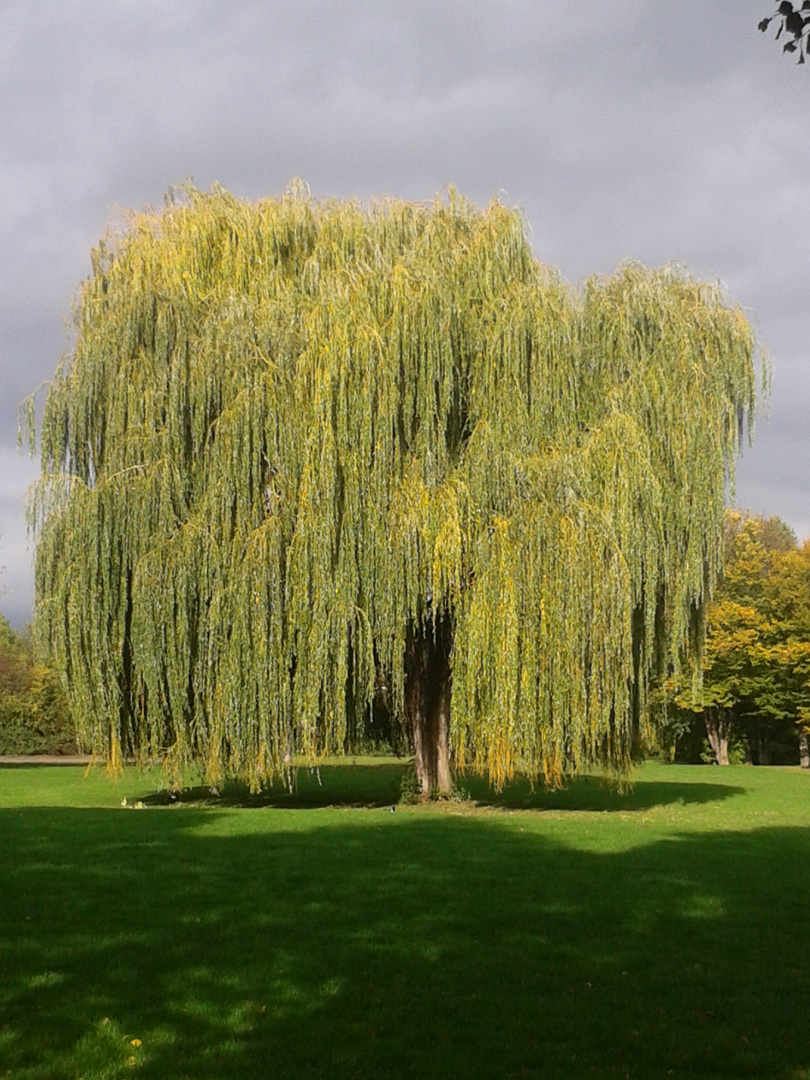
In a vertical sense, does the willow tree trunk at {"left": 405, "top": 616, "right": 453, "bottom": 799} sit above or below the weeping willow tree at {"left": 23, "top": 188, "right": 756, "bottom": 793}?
below

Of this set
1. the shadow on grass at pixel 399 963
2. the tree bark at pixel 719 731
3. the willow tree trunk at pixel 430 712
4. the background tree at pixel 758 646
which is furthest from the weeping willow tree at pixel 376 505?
the tree bark at pixel 719 731

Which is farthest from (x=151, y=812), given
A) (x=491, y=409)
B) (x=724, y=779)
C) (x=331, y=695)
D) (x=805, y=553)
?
(x=805, y=553)

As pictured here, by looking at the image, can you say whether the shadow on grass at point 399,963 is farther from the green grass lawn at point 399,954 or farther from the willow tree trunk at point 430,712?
the willow tree trunk at point 430,712

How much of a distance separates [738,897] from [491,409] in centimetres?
812

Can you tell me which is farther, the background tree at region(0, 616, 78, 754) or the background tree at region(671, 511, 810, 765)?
the background tree at region(0, 616, 78, 754)

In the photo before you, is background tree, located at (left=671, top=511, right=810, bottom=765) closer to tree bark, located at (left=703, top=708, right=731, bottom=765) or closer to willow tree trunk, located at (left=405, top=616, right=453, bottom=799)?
tree bark, located at (left=703, top=708, right=731, bottom=765)

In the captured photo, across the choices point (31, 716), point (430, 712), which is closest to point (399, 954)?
point (430, 712)

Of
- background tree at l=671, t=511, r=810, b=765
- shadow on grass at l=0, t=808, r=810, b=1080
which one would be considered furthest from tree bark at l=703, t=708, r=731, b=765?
shadow on grass at l=0, t=808, r=810, b=1080

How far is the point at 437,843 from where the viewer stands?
1067 centimetres

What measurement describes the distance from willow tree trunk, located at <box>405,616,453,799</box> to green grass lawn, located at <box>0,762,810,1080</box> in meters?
5.01

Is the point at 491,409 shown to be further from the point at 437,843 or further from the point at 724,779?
the point at 724,779

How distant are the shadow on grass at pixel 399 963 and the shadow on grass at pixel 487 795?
6567 millimetres

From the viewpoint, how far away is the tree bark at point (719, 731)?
39656 millimetres

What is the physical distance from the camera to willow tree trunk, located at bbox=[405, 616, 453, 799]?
17.0 m
